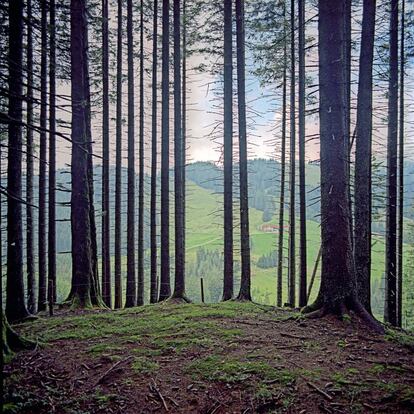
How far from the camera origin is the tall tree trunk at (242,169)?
33.2 feet

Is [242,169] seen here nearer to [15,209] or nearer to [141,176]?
[141,176]

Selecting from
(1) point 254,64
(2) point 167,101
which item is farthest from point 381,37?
(2) point 167,101

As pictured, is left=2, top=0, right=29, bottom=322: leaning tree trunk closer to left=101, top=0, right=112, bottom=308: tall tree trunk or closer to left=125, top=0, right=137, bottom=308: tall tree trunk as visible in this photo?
left=101, top=0, right=112, bottom=308: tall tree trunk

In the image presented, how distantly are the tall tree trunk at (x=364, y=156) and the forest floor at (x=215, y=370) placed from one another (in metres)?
2.08

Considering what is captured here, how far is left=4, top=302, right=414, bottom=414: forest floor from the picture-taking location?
3.70 metres

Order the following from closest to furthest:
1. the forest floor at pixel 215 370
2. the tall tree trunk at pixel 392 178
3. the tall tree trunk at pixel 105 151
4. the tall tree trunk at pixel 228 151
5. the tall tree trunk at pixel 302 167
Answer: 1. the forest floor at pixel 215 370
2. the tall tree trunk at pixel 392 178
3. the tall tree trunk at pixel 228 151
4. the tall tree trunk at pixel 302 167
5. the tall tree trunk at pixel 105 151

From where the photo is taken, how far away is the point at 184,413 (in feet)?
12.0

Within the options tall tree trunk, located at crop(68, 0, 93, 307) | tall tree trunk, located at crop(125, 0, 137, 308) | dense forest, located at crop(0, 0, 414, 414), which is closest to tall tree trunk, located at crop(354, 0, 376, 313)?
dense forest, located at crop(0, 0, 414, 414)

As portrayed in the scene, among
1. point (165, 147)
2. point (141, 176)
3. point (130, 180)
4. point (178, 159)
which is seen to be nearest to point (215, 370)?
point (178, 159)

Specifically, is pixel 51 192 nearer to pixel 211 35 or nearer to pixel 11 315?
pixel 11 315

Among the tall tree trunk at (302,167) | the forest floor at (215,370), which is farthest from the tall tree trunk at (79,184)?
the tall tree trunk at (302,167)

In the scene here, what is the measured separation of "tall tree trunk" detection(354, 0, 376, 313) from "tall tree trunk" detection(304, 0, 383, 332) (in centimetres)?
132

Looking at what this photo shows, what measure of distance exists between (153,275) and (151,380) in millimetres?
9628

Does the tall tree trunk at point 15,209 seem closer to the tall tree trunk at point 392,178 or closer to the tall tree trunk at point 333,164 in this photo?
the tall tree trunk at point 333,164
